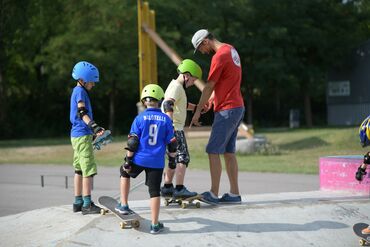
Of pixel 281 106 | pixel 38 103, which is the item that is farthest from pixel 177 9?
pixel 281 106

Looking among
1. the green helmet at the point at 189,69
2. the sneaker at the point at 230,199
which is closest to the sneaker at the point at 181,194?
the sneaker at the point at 230,199

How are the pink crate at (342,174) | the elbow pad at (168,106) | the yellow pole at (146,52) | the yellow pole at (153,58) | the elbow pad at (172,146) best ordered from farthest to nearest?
the yellow pole at (153,58) < the yellow pole at (146,52) < the pink crate at (342,174) < the elbow pad at (168,106) < the elbow pad at (172,146)

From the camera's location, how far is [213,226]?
7086 mm

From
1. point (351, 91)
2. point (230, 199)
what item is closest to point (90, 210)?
point (230, 199)

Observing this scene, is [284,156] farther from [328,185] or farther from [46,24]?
[46,24]

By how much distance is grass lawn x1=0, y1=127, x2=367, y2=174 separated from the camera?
18.9 meters

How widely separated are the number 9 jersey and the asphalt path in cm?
337

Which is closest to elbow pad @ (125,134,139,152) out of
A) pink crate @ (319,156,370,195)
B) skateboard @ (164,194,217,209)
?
skateboard @ (164,194,217,209)

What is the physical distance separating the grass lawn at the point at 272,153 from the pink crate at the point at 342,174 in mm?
7507

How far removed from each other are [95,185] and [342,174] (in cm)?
645

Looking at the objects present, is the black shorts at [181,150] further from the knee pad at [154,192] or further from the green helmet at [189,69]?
the knee pad at [154,192]

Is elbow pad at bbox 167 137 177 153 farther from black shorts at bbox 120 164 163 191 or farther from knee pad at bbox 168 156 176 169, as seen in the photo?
knee pad at bbox 168 156 176 169

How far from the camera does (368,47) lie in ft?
132

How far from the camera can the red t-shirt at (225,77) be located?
779 centimetres
